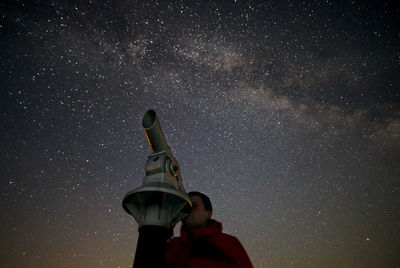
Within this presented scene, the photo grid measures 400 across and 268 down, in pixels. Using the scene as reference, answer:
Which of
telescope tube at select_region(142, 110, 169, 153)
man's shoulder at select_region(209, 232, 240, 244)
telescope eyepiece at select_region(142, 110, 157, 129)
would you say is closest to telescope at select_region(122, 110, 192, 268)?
telescope tube at select_region(142, 110, 169, 153)

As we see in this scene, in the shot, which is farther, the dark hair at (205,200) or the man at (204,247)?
the dark hair at (205,200)

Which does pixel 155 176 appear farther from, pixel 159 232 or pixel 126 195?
pixel 159 232

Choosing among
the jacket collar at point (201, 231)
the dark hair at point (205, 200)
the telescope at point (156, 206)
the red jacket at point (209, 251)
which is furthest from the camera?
the dark hair at point (205, 200)

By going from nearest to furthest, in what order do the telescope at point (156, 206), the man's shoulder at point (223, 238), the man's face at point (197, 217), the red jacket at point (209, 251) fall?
the telescope at point (156, 206), the red jacket at point (209, 251), the man's shoulder at point (223, 238), the man's face at point (197, 217)

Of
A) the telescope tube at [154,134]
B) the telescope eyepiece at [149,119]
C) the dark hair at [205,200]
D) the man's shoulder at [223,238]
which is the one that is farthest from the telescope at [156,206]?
the dark hair at [205,200]

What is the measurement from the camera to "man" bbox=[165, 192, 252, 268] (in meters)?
1.87

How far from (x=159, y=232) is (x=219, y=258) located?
29.8 inches

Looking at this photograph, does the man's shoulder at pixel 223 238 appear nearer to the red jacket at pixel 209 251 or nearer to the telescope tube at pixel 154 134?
the red jacket at pixel 209 251

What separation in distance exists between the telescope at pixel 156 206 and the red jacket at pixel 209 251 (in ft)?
1.52

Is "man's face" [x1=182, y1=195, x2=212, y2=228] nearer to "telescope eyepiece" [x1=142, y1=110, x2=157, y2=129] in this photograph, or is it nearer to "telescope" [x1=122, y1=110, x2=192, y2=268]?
"telescope" [x1=122, y1=110, x2=192, y2=268]

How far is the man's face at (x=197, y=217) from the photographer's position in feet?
7.99

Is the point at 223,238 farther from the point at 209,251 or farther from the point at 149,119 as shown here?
the point at 149,119

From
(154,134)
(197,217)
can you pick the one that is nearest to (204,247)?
(197,217)

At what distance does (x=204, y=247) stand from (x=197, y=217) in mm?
457
